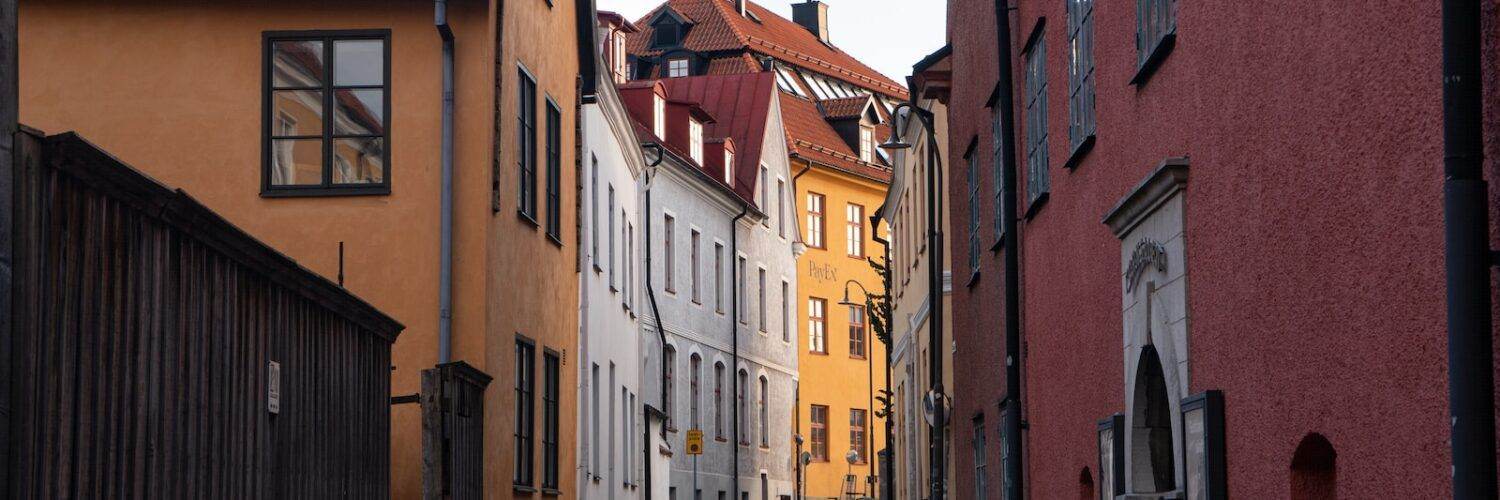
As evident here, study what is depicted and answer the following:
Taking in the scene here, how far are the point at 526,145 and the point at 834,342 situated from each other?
44.7m

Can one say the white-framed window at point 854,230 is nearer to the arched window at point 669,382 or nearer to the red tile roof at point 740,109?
the red tile roof at point 740,109

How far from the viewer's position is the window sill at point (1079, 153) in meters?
12.6

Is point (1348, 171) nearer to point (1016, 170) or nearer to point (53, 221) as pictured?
point (53, 221)

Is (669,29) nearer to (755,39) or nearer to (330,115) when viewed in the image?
(755,39)

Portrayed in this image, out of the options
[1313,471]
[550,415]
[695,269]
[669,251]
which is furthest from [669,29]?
[1313,471]

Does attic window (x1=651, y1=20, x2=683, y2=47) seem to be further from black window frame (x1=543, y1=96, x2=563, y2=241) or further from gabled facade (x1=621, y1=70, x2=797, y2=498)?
black window frame (x1=543, y1=96, x2=563, y2=241)

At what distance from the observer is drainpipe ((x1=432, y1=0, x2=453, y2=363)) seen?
17562 millimetres

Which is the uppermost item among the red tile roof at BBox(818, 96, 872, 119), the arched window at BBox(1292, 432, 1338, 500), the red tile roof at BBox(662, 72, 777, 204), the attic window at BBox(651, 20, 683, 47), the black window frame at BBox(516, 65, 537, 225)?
the attic window at BBox(651, 20, 683, 47)

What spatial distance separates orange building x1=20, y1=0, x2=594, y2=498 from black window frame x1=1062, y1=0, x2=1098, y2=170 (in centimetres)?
624

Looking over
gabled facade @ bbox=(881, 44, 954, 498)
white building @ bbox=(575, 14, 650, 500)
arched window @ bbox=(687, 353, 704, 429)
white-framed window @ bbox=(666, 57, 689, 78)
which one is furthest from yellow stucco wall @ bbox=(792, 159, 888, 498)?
white building @ bbox=(575, 14, 650, 500)

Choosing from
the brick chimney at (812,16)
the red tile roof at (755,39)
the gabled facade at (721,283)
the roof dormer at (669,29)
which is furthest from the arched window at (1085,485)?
the brick chimney at (812,16)

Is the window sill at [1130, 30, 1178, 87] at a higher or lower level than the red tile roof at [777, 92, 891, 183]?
lower

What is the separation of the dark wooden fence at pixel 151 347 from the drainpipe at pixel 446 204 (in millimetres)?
5739

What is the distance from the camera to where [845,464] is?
63906mm
